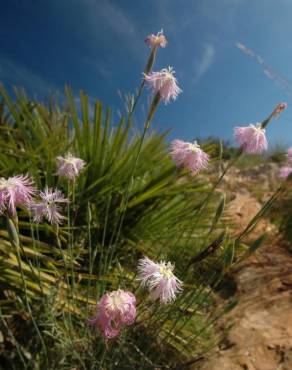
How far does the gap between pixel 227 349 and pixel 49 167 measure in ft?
3.89

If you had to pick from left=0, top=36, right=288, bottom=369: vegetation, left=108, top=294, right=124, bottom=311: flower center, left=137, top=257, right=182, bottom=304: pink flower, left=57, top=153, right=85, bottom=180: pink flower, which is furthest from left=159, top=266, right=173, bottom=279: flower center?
left=57, top=153, right=85, bottom=180: pink flower

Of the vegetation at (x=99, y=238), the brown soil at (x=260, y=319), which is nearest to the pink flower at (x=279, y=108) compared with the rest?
the vegetation at (x=99, y=238)

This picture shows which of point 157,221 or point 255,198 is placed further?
point 255,198

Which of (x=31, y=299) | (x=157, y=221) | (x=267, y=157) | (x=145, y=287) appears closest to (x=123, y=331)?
(x=145, y=287)

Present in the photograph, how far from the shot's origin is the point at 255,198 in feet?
13.6

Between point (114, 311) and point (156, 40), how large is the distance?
739 millimetres

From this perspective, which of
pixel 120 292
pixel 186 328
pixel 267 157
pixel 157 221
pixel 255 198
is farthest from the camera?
pixel 267 157

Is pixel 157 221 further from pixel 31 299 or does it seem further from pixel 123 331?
pixel 123 331

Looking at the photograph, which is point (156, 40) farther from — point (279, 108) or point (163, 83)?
point (279, 108)

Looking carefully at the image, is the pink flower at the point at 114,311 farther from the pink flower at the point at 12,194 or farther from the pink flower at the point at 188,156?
the pink flower at the point at 188,156

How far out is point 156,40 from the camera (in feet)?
3.64

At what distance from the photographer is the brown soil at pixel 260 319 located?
4.74 ft

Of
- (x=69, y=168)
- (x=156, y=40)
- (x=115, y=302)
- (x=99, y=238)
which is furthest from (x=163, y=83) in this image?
(x=99, y=238)

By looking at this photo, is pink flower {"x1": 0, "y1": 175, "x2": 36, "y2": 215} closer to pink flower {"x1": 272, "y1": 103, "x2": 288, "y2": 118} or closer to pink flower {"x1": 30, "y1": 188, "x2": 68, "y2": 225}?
pink flower {"x1": 30, "y1": 188, "x2": 68, "y2": 225}
